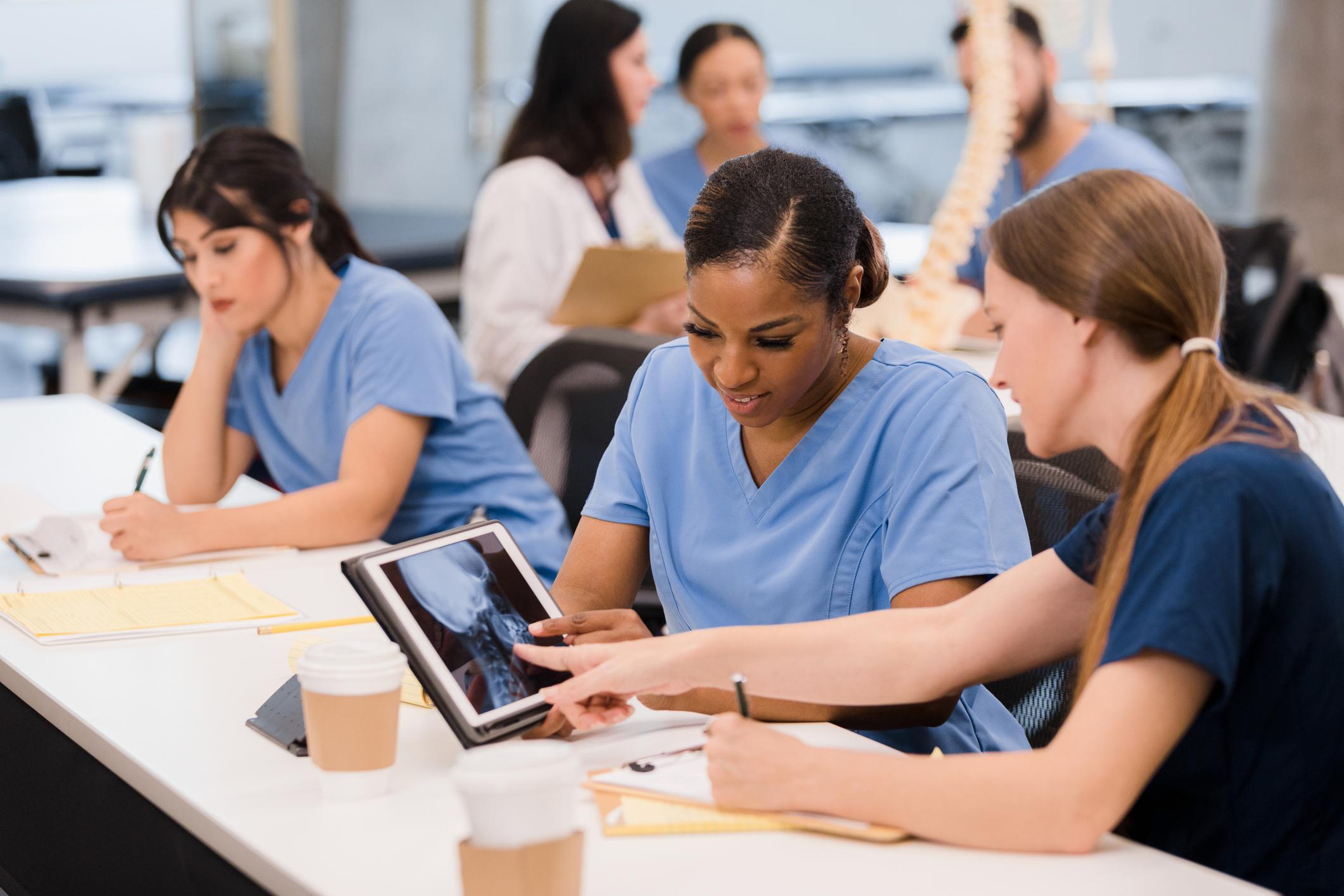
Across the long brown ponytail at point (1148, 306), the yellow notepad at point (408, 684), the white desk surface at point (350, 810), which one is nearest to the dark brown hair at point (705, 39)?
the white desk surface at point (350, 810)

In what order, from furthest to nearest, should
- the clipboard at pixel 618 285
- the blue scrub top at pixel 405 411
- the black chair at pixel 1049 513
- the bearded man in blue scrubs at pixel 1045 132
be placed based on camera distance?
1. the bearded man in blue scrubs at pixel 1045 132
2. the clipboard at pixel 618 285
3. the blue scrub top at pixel 405 411
4. the black chair at pixel 1049 513

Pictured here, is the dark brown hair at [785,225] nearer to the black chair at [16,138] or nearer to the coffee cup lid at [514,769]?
the coffee cup lid at [514,769]

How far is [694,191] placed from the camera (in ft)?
12.0

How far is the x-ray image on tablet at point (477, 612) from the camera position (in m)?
1.17

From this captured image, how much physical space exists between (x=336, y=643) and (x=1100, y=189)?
2.37 ft

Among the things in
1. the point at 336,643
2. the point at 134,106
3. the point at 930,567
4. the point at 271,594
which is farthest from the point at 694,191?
the point at 134,106

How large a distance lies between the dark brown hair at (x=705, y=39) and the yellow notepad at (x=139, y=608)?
2.24 meters

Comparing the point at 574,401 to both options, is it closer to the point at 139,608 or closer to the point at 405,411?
the point at 405,411

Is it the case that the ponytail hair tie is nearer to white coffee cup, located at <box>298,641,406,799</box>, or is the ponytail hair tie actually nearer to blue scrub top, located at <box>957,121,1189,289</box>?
white coffee cup, located at <box>298,641,406,799</box>

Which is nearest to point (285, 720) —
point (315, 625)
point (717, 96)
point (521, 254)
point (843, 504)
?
point (315, 625)

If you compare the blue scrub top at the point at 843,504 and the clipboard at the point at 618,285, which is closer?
the blue scrub top at the point at 843,504

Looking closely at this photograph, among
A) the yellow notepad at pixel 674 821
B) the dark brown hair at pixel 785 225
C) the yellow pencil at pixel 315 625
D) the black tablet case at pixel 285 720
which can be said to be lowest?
the yellow pencil at pixel 315 625

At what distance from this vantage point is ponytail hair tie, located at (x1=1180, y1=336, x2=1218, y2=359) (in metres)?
1.09

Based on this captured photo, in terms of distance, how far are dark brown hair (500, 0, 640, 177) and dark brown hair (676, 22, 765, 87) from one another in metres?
0.38
